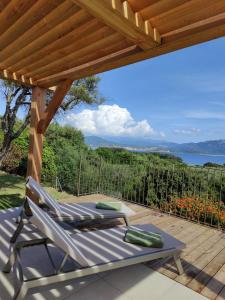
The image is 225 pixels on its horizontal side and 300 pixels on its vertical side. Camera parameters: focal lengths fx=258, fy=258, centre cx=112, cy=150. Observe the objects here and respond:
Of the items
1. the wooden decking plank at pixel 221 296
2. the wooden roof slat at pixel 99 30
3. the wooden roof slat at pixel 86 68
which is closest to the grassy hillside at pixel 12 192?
the wooden roof slat at pixel 86 68

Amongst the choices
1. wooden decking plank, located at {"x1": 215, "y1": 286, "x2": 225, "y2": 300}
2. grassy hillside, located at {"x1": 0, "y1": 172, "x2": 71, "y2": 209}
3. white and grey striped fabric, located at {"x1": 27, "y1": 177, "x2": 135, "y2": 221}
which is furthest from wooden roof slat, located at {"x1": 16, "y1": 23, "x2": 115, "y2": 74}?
grassy hillside, located at {"x1": 0, "y1": 172, "x2": 71, "y2": 209}

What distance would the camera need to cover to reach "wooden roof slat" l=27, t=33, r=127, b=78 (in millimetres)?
3033

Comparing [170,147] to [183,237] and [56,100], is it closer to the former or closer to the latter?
[183,237]

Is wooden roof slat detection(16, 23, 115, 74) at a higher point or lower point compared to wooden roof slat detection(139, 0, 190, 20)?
higher

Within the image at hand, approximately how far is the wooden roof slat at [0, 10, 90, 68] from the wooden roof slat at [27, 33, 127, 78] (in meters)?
0.39

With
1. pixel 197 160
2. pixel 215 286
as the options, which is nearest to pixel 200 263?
pixel 215 286

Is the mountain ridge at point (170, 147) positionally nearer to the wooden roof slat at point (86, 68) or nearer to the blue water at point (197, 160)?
the blue water at point (197, 160)

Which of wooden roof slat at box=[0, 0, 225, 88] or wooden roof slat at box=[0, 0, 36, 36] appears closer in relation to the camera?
wooden roof slat at box=[0, 0, 225, 88]

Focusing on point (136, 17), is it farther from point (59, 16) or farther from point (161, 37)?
point (59, 16)

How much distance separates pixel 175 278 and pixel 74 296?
1.19 m

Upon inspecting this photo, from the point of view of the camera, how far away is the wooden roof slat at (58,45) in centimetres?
278

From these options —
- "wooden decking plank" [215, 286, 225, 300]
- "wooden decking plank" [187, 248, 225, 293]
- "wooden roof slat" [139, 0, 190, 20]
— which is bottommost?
"wooden decking plank" [215, 286, 225, 300]

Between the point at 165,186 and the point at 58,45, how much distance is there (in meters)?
4.78

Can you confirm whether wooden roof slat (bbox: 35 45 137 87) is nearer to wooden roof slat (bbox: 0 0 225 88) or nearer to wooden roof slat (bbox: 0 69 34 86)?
wooden roof slat (bbox: 0 0 225 88)
